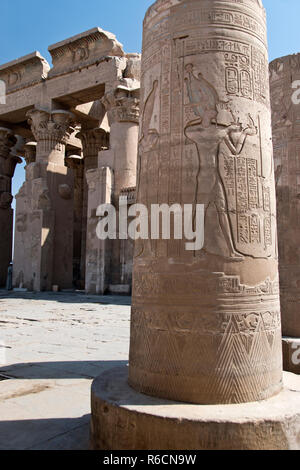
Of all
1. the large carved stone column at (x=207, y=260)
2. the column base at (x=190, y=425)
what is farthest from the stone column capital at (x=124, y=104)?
Result: the column base at (x=190, y=425)

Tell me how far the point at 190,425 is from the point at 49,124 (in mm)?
14156

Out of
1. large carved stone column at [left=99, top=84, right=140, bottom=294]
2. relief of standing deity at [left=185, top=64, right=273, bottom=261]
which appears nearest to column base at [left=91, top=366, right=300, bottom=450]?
relief of standing deity at [left=185, top=64, right=273, bottom=261]

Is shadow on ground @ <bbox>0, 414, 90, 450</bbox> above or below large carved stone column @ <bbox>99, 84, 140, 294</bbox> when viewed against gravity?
below

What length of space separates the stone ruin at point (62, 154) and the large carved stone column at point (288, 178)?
797cm

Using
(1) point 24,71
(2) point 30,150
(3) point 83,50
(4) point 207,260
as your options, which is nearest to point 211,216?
(4) point 207,260

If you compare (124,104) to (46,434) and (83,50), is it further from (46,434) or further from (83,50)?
(46,434)

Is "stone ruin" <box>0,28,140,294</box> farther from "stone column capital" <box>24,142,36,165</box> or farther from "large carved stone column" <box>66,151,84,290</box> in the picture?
"large carved stone column" <box>66,151,84,290</box>

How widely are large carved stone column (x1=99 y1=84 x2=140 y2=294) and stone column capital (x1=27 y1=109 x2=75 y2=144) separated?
2730 mm

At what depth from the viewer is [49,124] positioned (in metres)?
14.6

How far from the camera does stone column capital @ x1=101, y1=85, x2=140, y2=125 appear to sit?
12.5 m

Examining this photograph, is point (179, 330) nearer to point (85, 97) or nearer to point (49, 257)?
point (49, 257)

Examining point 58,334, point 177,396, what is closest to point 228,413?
point 177,396

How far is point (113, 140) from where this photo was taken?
41.8 ft

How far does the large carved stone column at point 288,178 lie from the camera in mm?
3725
